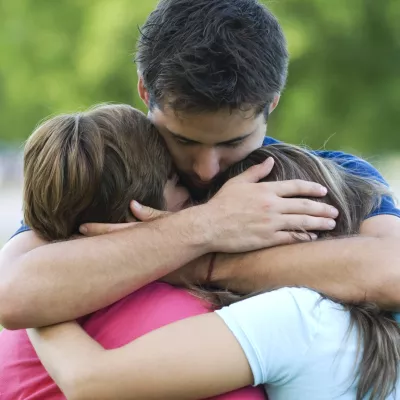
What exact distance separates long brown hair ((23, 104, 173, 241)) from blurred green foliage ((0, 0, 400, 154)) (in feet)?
25.4

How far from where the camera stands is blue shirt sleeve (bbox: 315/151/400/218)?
9.82 feet

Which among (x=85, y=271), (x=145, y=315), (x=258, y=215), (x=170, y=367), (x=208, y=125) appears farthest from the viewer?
(x=208, y=125)

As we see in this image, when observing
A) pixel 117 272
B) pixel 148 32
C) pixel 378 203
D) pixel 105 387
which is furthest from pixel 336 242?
pixel 148 32

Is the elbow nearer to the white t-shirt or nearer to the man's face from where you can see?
the white t-shirt

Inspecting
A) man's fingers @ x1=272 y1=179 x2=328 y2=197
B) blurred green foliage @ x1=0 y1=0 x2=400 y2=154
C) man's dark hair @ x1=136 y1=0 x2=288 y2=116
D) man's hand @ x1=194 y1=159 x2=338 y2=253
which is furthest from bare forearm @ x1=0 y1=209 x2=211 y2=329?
blurred green foliage @ x1=0 y1=0 x2=400 y2=154

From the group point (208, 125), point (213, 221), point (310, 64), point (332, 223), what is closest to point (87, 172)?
point (213, 221)

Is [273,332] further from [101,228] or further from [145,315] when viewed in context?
[101,228]

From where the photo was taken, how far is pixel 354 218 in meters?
2.89

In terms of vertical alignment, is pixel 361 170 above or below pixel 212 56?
below

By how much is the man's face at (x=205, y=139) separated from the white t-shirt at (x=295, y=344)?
2.80ft

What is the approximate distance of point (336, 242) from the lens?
2.72 meters

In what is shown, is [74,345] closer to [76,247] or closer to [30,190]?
[76,247]

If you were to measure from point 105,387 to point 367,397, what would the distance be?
2.45ft

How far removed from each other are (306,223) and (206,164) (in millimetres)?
542
